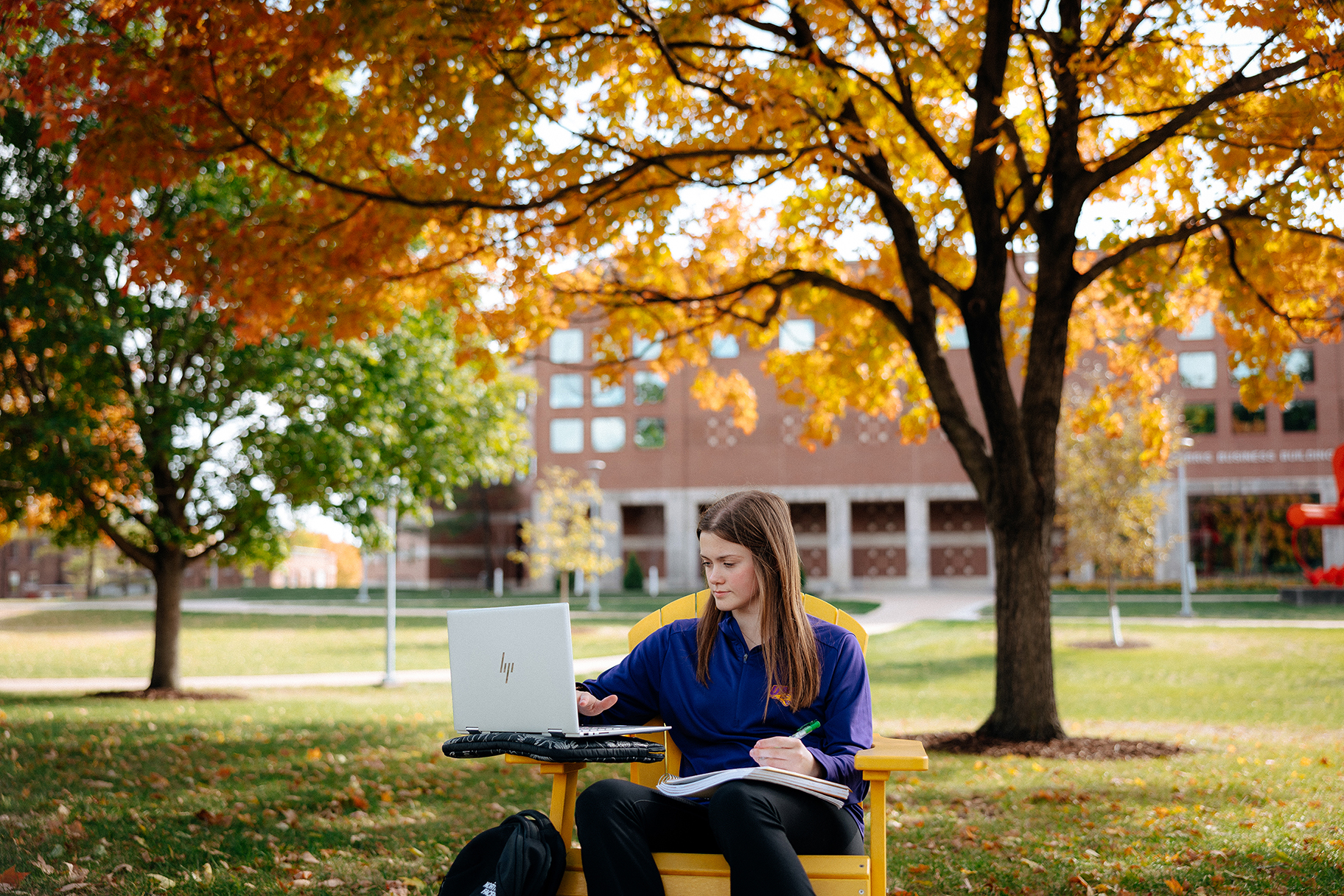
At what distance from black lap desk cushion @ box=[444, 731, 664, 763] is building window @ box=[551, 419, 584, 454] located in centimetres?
4745

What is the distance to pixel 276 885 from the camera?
4.48 m

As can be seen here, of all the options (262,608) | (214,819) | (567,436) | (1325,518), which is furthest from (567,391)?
(214,819)

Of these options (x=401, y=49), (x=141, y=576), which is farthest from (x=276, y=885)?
(x=141, y=576)

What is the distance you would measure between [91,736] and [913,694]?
986cm

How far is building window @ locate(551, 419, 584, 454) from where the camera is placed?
50.5 meters

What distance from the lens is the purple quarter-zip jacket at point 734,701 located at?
10.5ft

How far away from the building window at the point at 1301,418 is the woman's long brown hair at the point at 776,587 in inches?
1870

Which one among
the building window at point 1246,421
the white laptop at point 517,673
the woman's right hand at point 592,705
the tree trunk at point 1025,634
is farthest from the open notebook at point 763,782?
the building window at point 1246,421

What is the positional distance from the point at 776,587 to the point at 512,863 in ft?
3.80

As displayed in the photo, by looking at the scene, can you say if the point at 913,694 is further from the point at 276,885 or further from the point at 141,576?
the point at 141,576

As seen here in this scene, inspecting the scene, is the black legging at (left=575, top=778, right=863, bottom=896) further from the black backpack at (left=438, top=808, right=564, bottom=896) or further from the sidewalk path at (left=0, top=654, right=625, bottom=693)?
the sidewalk path at (left=0, top=654, right=625, bottom=693)

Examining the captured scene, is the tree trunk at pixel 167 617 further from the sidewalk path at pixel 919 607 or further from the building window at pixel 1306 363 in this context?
the building window at pixel 1306 363

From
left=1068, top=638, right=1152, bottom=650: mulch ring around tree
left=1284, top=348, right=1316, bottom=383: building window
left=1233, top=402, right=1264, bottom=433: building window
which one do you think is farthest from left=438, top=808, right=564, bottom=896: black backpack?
left=1284, top=348, right=1316, bottom=383: building window

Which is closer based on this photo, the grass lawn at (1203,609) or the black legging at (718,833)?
the black legging at (718,833)
